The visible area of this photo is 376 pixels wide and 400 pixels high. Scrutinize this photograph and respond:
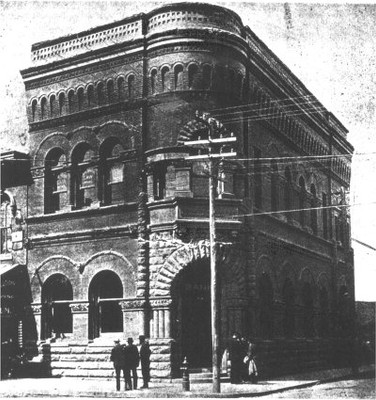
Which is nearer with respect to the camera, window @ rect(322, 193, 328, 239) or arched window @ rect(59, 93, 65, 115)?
arched window @ rect(59, 93, 65, 115)

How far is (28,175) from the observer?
28.2m

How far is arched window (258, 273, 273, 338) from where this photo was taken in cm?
2781

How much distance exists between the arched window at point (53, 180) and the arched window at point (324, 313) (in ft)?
43.9

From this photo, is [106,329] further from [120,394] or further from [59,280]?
[120,394]

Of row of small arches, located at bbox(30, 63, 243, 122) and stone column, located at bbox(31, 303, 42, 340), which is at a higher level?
row of small arches, located at bbox(30, 63, 243, 122)

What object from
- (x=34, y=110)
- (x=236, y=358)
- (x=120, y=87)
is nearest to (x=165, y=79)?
(x=120, y=87)

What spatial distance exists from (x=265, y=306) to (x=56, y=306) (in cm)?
751

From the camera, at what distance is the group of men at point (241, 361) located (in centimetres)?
2358

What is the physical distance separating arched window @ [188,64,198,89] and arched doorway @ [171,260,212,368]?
19.0 feet

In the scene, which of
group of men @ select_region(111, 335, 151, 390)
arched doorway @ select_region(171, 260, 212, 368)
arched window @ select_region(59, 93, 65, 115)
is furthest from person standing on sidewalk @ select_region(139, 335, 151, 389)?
arched window @ select_region(59, 93, 65, 115)

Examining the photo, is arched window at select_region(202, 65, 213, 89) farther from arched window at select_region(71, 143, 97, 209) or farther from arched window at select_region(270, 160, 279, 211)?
arched window at select_region(270, 160, 279, 211)

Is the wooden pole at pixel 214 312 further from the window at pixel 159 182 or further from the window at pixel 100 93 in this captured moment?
the window at pixel 100 93

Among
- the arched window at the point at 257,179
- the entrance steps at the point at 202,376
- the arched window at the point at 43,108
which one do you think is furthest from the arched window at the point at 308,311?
the arched window at the point at 43,108

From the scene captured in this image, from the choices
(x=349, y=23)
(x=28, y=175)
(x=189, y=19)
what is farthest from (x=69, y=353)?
(x=349, y=23)
